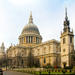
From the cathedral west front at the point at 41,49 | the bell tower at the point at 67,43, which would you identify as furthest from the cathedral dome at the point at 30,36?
the bell tower at the point at 67,43

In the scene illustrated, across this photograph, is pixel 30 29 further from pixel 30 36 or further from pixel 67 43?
pixel 67 43

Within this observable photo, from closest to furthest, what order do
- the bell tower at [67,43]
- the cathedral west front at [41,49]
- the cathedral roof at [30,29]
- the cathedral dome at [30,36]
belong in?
the bell tower at [67,43], the cathedral west front at [41,49], the cathedral dome at [30,36], the cathedral roof at [30,29]

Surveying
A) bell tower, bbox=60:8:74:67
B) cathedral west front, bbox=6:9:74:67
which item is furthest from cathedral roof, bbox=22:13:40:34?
bell tower, bbox=60:8:74:67

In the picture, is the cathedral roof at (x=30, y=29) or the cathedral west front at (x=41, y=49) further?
the cathedral roof at (x=30, y=29)

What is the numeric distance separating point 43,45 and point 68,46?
84.7ft

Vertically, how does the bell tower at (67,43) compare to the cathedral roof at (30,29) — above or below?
below

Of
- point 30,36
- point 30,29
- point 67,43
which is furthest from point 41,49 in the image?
point 67,43

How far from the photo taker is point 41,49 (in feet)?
297

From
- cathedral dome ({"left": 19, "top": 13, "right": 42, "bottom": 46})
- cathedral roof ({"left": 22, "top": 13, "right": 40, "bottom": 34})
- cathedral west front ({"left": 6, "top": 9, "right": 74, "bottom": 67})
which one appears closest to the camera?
cathedral west front ({"left": 6, "top": 9, "right": 74, "bottom": 67})

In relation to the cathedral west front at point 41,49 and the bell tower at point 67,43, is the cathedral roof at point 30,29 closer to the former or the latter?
the cathedral west front at point 41,49

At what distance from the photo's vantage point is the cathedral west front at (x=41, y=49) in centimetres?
6591

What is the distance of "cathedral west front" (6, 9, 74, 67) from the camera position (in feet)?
216

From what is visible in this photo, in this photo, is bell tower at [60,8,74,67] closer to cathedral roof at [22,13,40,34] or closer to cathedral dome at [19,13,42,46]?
cathedral dome at [19,13,42,46]

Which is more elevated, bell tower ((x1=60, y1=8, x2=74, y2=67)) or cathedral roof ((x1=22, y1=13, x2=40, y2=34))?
cathedral roof ((x1=22, y1=13, x2=40, y2=34))
